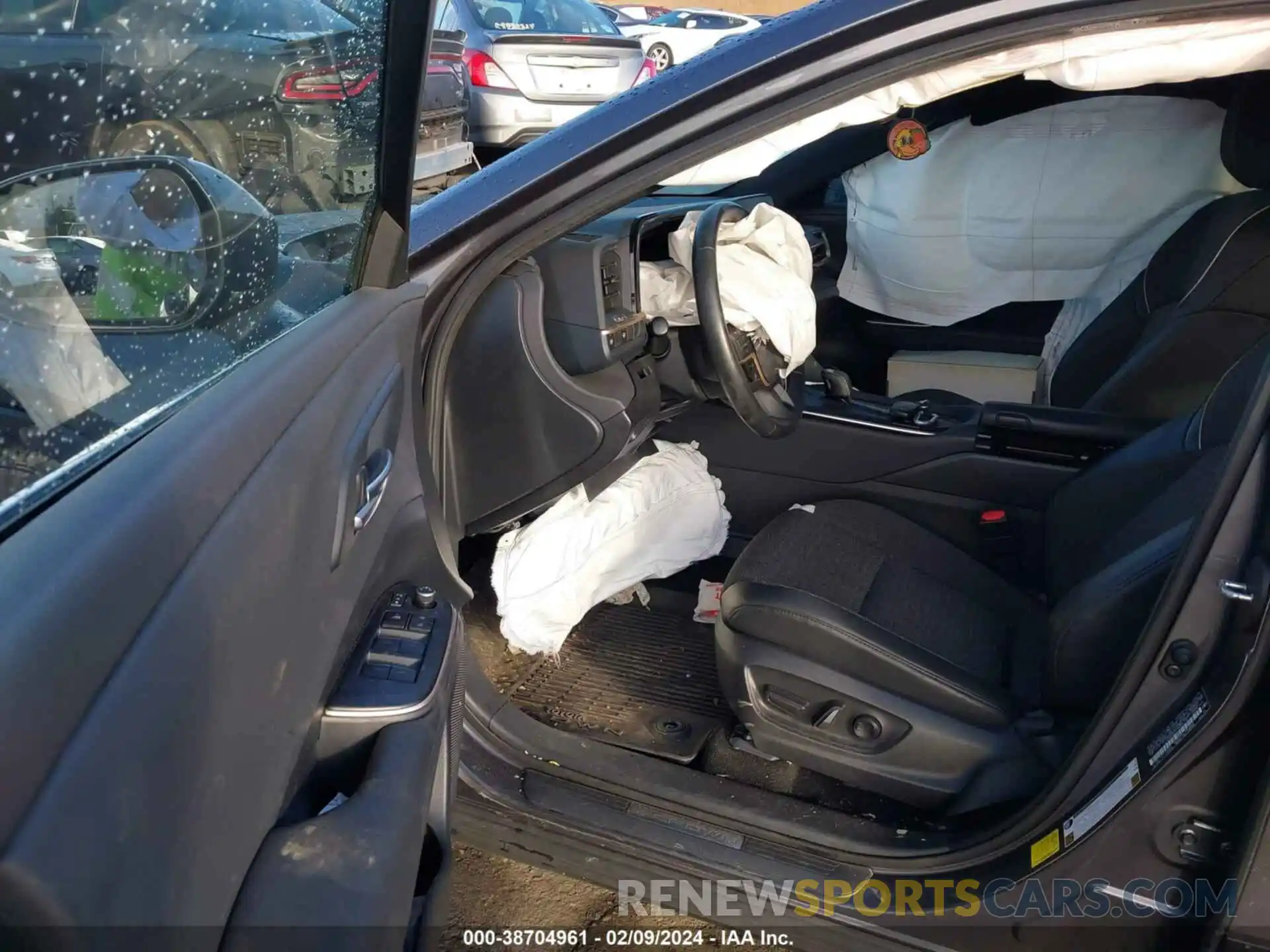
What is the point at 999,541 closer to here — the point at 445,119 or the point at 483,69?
the point at 445,119

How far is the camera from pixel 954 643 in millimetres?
1840

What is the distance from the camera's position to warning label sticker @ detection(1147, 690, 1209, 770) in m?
1.21

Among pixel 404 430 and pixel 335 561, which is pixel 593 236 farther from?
pixel 335 561

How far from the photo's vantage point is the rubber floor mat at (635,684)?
1943 millimetres

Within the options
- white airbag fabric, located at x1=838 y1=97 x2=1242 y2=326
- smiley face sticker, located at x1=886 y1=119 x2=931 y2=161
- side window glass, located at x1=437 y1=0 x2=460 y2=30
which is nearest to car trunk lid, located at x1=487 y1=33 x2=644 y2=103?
side window glass, located at x1=437 y1=0 x2=460 y2=30

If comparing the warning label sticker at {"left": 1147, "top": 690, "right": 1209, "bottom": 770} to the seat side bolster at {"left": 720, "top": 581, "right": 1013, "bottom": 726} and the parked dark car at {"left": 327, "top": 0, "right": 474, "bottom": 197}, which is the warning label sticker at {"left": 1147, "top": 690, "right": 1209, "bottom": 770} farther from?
the parked dark car at {"left": 327, "top": 0, "right": 474, "bottom": 197}

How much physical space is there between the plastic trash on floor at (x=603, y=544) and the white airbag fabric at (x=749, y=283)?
418 millimetres

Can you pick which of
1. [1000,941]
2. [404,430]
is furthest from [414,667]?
[1000,941]

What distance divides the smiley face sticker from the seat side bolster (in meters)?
1.60

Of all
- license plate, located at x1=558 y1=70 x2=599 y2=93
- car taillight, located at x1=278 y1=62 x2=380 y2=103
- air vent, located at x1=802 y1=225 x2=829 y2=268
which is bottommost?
license plate, located at x1=558 y1=70 x2=599 y2=93

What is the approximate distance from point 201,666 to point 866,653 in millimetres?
1150

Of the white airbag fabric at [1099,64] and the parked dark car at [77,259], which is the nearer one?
the parked dark car at [77,259]

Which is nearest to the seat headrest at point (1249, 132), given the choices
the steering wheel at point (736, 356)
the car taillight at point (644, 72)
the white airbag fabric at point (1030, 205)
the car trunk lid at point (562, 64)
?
the white airbag fabric at point (1030, 205)

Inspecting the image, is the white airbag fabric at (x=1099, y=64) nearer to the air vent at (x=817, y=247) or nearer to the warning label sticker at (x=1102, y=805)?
the air vent at (x=817, y=247)
